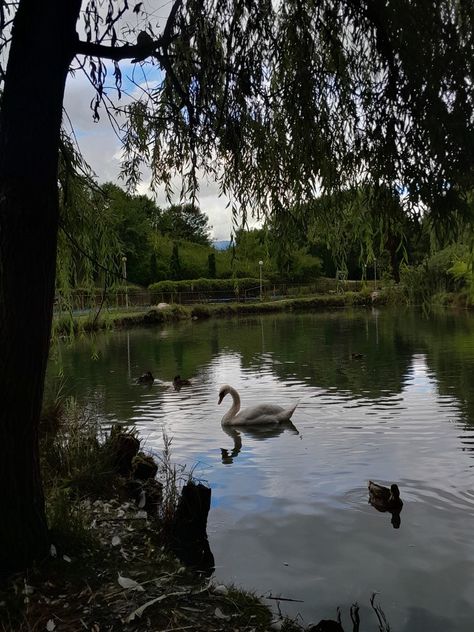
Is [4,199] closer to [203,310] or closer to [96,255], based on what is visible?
[96,255]

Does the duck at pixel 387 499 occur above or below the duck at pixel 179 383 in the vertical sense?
above

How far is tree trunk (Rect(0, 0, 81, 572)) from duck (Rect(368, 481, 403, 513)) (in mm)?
3696

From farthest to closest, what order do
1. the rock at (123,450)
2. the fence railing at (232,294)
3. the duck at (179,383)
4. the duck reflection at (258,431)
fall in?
the fence railing at (232,294) < the duck at (179,383) < the duck reflection at (258,431) < the rock at (123,450)

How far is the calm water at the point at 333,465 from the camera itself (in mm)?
4742

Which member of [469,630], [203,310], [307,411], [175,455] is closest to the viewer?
[469,630]

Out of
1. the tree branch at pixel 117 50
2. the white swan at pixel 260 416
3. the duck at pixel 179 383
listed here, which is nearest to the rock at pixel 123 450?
the tree branch at pixel 117 50

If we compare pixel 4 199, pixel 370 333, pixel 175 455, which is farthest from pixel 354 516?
pixel 370 333

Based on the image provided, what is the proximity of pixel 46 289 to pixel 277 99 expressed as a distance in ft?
7.20

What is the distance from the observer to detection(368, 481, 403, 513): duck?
20.1 ft

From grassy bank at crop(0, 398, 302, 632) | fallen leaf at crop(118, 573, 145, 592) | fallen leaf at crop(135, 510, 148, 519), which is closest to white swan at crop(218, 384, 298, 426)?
grassy bank at crop(0, 398, 302, 632)

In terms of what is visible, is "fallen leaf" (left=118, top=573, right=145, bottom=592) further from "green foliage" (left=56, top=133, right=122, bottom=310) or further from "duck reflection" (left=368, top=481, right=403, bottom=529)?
"duck reflection" (left=368, top=481, right=403, bottom=529)

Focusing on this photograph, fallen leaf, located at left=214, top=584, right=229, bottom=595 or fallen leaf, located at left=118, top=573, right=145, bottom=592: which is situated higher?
fallen leaf, located at left=118, top=573, right=145, bottom=592

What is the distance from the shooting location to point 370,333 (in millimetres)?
28062

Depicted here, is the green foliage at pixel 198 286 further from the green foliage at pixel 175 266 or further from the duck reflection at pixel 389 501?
the duck reflection at pixel 389 501
